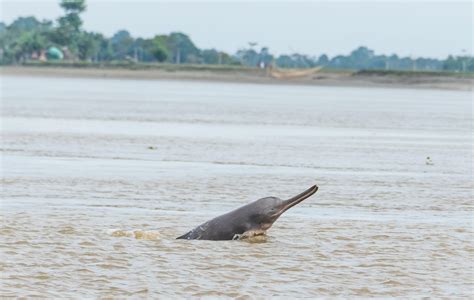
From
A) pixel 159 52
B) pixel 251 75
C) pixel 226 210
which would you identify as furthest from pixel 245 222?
pixel 159 52

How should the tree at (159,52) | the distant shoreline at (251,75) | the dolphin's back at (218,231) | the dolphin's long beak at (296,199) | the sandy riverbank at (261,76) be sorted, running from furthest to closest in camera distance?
1. the tree at (159,52)
2. the distant shoreline at (251,75)
3. the sandy riverbank at (261,76)
4. the dolphin's back at (218,231)
5. the dolphin's long beak at (296,199)

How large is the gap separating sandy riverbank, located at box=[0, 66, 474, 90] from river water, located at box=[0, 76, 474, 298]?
8928cm

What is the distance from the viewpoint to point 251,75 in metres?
145

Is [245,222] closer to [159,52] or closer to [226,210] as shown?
[226,210]

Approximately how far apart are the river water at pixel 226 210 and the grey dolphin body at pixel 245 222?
0.20m

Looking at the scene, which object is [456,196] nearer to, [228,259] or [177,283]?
[228,259]

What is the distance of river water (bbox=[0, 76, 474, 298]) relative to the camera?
11898mm

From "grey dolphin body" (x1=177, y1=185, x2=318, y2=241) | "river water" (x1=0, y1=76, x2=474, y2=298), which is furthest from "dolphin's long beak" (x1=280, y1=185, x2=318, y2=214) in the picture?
"river water" (x1=0, y1=76, x2=474, y2=298)

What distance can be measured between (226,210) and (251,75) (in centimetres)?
12805

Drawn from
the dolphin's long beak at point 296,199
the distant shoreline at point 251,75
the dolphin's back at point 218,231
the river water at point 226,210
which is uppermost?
the dolphin's long beak at point 296,199

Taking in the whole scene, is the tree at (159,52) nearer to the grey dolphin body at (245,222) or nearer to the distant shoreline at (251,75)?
the distant shoreline at (251,75)

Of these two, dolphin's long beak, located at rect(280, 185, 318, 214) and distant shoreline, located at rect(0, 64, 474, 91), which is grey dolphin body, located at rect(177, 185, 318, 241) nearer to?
dolphin's long beak, located at rect(280, 185, 318, 214)

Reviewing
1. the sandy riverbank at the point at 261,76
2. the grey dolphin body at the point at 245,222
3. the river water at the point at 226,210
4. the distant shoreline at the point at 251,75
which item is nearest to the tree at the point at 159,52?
the distant shoreline at the point at 251,75

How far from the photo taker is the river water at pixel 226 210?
11.9m
